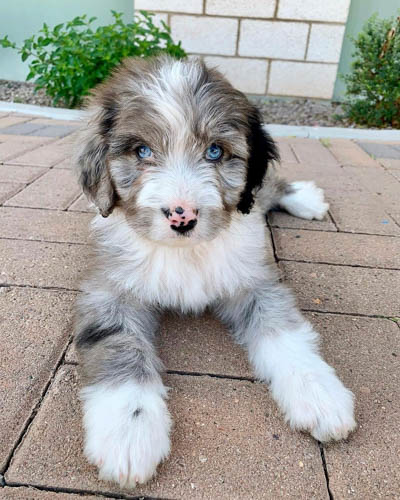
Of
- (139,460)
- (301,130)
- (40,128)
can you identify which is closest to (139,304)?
(139,460)

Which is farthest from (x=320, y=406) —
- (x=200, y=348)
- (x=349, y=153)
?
(x=349, y=153)

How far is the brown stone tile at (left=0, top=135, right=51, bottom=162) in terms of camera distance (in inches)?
207

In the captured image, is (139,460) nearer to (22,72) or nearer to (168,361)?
(168,361)

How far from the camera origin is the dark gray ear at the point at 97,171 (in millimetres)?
2377

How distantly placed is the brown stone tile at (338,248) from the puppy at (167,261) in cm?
68

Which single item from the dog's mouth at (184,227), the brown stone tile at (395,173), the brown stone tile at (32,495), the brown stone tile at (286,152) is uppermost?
the dog's mouth at (184,227)

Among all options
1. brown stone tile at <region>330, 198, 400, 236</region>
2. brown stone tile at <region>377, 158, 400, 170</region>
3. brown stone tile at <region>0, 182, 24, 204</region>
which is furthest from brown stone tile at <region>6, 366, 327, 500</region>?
brown stone tile at <region>377, 158, 400, 170</region>

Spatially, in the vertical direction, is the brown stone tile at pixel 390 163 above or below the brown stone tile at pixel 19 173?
below

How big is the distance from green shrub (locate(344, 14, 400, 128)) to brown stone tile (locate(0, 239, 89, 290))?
615cm

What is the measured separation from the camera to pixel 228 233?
8.60 ft

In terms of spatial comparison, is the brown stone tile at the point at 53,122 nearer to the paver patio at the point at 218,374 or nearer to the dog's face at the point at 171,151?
the paver patio at the point at 218,374

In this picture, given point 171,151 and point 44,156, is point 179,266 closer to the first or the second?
point 171,151

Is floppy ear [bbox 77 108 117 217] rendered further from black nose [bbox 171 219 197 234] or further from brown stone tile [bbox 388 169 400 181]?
brown stone tile [bbox 388 169 400 181]

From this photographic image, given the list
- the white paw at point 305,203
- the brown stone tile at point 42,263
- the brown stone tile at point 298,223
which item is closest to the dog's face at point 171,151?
the brown stone tile at point 42,263
